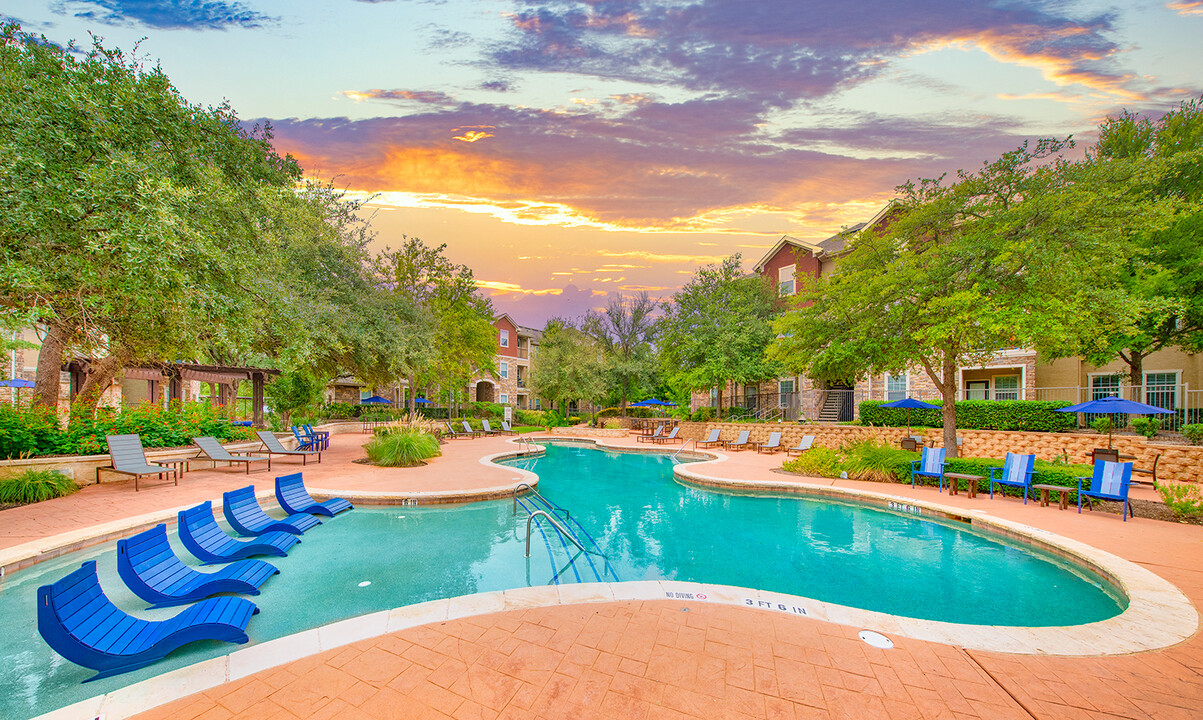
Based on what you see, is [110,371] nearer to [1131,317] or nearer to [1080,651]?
[1080,651]

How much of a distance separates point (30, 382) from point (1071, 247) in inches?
1396

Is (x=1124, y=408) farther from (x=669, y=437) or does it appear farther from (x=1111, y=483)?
(x=669, y=437)

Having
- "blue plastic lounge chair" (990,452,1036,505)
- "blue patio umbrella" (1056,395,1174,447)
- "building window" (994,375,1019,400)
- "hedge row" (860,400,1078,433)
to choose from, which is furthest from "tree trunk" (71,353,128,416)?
"building window" (994,375,1019,400)

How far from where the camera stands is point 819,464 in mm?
12320

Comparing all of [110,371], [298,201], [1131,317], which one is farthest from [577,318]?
[1131,317]

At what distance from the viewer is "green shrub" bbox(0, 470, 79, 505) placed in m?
7.84

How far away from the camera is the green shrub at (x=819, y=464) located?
473 inches

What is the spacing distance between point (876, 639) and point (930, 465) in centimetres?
864

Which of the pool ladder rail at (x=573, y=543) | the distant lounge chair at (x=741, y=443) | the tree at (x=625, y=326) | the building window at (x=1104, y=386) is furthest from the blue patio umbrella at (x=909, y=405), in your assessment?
the tree at (x=625, y=326)

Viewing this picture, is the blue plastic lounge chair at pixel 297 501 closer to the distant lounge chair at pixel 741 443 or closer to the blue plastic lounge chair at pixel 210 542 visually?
the blue plastic lounge chair at pixel 210 542

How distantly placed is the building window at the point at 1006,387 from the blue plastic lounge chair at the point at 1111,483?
1476 centimetres

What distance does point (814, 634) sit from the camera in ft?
13.0

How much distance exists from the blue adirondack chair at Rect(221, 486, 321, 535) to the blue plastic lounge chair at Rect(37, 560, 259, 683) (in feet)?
9.78

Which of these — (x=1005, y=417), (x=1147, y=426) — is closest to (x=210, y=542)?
(x=1005, y=417)
